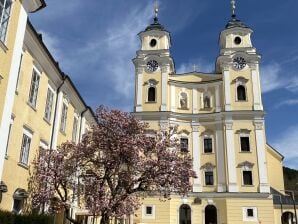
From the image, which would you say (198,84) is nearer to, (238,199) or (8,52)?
(238,199)

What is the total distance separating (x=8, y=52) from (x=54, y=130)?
31.0 feet

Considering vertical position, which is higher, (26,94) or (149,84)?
(149,84)

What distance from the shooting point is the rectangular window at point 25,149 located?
1725 centimetres

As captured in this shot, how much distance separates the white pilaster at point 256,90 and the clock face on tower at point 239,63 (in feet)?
4.08

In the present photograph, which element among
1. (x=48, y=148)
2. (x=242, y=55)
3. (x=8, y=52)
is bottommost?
(x=48, y=148)

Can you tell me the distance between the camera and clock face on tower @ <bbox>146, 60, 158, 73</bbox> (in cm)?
4425

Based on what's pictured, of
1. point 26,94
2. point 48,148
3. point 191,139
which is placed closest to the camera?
point 26,94

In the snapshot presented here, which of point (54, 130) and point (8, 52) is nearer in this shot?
point (8, 52)

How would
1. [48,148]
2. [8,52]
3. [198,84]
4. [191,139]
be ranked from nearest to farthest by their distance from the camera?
[8,52]
[48,148]
[191,139]
[198,84]

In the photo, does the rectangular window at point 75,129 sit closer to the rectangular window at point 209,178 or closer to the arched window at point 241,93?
the rectangular window at point 209,178

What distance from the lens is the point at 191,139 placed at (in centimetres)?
4197

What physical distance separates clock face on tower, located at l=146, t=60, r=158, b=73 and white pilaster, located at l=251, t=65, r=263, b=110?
11201 mm

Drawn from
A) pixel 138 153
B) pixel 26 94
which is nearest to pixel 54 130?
pixel 26 94

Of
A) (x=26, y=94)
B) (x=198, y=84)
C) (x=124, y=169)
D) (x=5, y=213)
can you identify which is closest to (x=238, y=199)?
(x=198, y=84)
